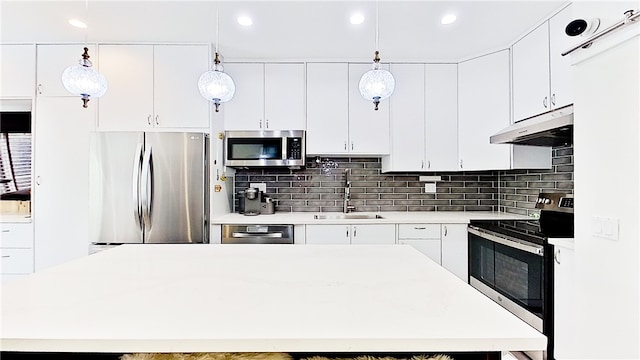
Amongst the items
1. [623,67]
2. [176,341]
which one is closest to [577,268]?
[623,67]

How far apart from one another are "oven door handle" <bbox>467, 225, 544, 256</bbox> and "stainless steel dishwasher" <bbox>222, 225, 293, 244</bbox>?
5.17 ft

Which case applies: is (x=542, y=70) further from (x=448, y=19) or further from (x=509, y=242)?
(x=509, y=242)

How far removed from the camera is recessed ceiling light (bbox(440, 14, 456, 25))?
2.46 metres

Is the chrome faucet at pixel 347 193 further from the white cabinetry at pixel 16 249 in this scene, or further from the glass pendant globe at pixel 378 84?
the white cabinetry at pixel 16 249

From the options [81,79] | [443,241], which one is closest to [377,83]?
[81,79]

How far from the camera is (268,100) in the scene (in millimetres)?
3277

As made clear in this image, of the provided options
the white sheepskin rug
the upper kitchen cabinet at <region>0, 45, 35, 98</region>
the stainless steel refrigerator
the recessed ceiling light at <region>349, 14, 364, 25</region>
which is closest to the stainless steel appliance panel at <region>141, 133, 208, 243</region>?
the stainless steel refrigerator

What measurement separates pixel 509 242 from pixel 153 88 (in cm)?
312

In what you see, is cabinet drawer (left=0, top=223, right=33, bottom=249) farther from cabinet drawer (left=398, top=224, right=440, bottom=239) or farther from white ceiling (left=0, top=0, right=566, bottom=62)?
cabinet drawer (left=398, top=224, right=440, bottom=239)

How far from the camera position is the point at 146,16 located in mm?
2484

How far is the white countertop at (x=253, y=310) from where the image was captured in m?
0.75

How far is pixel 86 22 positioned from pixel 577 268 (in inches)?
143

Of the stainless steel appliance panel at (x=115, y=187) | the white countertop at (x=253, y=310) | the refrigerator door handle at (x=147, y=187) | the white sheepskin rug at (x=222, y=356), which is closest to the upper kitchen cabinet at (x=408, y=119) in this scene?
the white countertop at (x=253, y=310)

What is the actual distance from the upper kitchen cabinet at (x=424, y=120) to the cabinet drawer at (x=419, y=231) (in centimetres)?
60
